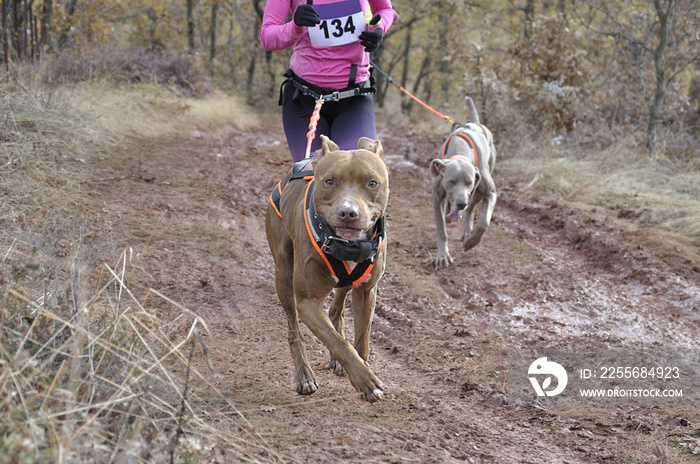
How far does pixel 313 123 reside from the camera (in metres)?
4.12

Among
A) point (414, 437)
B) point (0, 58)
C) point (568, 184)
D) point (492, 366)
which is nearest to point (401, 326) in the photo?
point (492, 366)

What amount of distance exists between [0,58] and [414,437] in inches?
376

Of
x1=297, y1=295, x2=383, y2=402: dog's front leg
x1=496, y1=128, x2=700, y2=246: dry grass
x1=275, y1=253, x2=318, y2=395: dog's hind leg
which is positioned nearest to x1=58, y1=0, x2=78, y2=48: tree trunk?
x1=496, y1=128, x2=700, y2=246: dry grass

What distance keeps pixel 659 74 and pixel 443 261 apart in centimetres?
638

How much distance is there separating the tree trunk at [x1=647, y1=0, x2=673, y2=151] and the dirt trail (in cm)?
347

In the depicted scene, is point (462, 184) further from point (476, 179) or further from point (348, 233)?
point (348, 233)

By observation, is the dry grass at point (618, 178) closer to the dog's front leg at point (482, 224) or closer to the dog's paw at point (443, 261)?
the dog's front leg at point (482, 224)

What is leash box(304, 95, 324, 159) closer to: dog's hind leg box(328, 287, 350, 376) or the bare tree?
dog's hind leg box(328, 287, 350, 376)

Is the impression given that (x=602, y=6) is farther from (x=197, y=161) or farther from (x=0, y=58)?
(x=0, y=58)

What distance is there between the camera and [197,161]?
1005 cm

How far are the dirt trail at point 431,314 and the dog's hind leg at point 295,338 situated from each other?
0.35ft

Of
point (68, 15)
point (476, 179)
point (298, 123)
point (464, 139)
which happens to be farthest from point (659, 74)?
point (68, 15)

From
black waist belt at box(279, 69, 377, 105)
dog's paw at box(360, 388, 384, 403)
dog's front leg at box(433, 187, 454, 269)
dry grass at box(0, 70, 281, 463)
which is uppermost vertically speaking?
black waist belt at box(279, 69, 377, 105)

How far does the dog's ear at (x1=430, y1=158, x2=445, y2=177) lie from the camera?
6.69m
